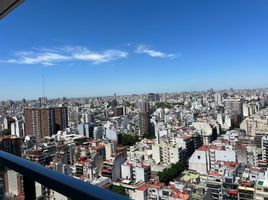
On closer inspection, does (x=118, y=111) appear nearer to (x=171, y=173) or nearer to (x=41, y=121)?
(x=41, y=121)

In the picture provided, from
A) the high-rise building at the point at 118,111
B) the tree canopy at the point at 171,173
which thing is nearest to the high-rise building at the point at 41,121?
the tree canopy at the point at 171,173

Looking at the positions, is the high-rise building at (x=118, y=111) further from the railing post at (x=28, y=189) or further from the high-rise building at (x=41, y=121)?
Answer: the railing post at (x=28, y=189)

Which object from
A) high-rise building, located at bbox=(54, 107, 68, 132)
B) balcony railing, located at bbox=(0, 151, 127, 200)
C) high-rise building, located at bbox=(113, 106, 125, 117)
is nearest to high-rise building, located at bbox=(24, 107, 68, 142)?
high-rise building, located at bbox=(54, 107, 68, 132)

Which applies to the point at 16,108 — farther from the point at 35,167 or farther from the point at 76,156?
the point at 35,167

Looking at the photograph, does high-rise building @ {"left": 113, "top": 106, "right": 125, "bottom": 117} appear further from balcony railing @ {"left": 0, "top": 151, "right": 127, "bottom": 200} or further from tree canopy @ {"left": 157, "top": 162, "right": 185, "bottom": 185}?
balcony railing @ {"left": 0, "top": 151, "right": 127, "bottom": 200}

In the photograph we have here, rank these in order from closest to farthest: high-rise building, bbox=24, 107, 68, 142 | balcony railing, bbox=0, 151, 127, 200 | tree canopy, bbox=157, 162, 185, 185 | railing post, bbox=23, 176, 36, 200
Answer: balcony railing, bbox=0, 151, 127, 200
railing post, bbox=23, 176, 36, 200
tree canopy, bbox=157, 162, 185, 185
high-rise building, bbox=24, 107, 68, 142

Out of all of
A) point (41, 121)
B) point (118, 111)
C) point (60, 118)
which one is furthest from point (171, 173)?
point (118, 111)
